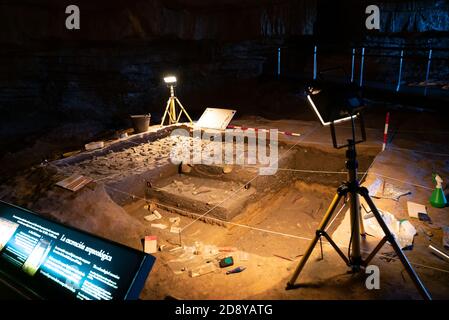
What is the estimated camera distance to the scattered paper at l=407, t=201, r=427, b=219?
4.84 metres

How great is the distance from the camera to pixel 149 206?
7238 mm

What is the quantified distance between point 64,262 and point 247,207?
15.0ft

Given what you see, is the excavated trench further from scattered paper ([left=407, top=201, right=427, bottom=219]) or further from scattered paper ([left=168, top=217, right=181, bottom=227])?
scattered paper ([left=407, top=201, right=427, bottom=219])

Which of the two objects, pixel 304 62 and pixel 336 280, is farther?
pixel 304 62

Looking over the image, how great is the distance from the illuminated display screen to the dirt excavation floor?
64.6 inches

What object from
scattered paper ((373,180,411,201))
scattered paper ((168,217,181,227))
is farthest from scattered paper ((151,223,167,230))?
scattered paper ((373,180,411,201))

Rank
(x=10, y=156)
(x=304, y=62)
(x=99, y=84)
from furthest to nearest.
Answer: (x=304, y=62) < (x=99, y=84) < (x=10, y=156)

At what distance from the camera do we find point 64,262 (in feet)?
9.23

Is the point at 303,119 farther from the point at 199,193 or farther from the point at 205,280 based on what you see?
the point at 205,280

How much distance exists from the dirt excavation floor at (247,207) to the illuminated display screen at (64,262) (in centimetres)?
164

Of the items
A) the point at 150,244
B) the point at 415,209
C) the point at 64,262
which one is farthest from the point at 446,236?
the point at 64,262

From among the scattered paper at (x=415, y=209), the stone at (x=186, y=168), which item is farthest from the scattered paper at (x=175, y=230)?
the scattered paper at (x=415, y=209)

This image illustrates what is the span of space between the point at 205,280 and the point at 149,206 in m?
2.83
